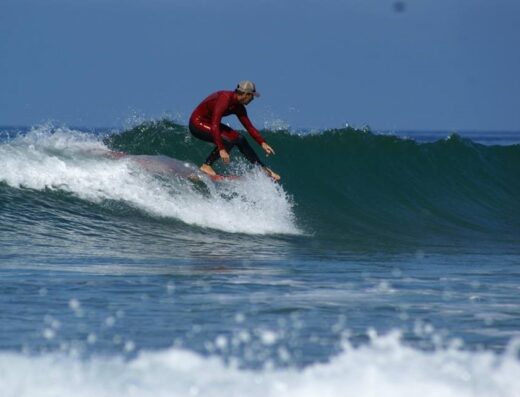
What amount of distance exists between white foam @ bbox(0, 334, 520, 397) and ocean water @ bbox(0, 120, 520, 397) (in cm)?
1

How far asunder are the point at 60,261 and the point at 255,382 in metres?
4.51

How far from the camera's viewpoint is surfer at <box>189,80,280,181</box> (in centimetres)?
1175

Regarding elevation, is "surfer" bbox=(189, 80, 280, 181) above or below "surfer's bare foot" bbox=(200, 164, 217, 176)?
above

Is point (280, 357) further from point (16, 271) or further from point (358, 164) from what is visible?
point (358, 164)

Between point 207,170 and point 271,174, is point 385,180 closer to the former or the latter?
point 207,170

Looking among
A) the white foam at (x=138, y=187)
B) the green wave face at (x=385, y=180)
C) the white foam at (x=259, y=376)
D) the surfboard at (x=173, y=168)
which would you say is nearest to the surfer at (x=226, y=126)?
the surfboard at (x=173, y=168)

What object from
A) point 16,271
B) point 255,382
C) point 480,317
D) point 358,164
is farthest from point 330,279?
point 358,164

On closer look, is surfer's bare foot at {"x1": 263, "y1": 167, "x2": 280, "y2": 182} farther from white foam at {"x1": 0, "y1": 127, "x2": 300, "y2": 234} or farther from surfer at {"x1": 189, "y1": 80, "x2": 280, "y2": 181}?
white foam at {"x1": 0, "y1": 127, "x2": 300, "y2": 234}

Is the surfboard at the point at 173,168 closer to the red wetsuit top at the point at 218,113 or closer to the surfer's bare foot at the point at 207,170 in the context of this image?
the surfer's bare foot at the point at 207,170

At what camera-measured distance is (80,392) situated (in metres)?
4.99

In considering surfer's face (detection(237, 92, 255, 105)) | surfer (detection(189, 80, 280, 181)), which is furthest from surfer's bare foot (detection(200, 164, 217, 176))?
surfer's face (detection(237, 92, 255, 105))

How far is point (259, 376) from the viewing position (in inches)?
208

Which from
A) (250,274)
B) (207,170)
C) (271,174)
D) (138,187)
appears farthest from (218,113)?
(250,274)

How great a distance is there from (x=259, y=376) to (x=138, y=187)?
8.28m
